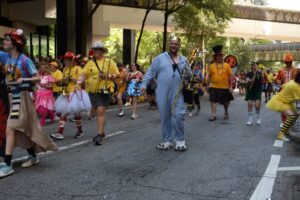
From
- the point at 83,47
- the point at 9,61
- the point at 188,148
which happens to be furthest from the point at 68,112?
the point at 83,47

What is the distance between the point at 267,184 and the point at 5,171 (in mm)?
3307

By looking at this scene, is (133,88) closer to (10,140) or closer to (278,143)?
(278,143)

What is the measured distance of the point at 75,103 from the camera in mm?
10023

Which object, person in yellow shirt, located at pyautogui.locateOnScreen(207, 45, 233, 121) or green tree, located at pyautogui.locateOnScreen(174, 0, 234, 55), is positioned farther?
green tree, located at pyautogui.locateOnScreen(174, 0, 234, 55)

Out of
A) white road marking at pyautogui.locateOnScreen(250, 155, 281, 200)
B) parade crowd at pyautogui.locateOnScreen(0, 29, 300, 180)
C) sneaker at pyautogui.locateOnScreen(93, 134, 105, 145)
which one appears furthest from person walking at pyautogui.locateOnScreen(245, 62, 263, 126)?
white road marking at pyautogui.locateOnScreen(250, 155, 281, 200)

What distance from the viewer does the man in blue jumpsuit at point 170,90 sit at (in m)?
8.66

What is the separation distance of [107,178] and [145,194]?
2.74 feet

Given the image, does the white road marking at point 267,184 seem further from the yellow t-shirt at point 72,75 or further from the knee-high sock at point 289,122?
the yellow t-shirt at point 72,75

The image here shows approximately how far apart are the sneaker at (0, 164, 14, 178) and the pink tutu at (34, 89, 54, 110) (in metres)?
5.30

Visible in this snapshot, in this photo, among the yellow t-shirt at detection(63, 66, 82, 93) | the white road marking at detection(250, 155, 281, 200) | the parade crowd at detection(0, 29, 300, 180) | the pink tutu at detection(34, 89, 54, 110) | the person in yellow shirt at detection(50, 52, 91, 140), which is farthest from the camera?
the pink tutu at detection(34, 89, 54, 110)

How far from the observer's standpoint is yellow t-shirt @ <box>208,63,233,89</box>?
1412cm

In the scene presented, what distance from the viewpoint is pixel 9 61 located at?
6664mm

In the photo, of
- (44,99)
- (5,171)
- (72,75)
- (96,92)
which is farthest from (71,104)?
(5,171)

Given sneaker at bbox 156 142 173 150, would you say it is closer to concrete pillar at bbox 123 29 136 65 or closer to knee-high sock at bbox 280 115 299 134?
knee-high sock at bbox 280 115 299 134
